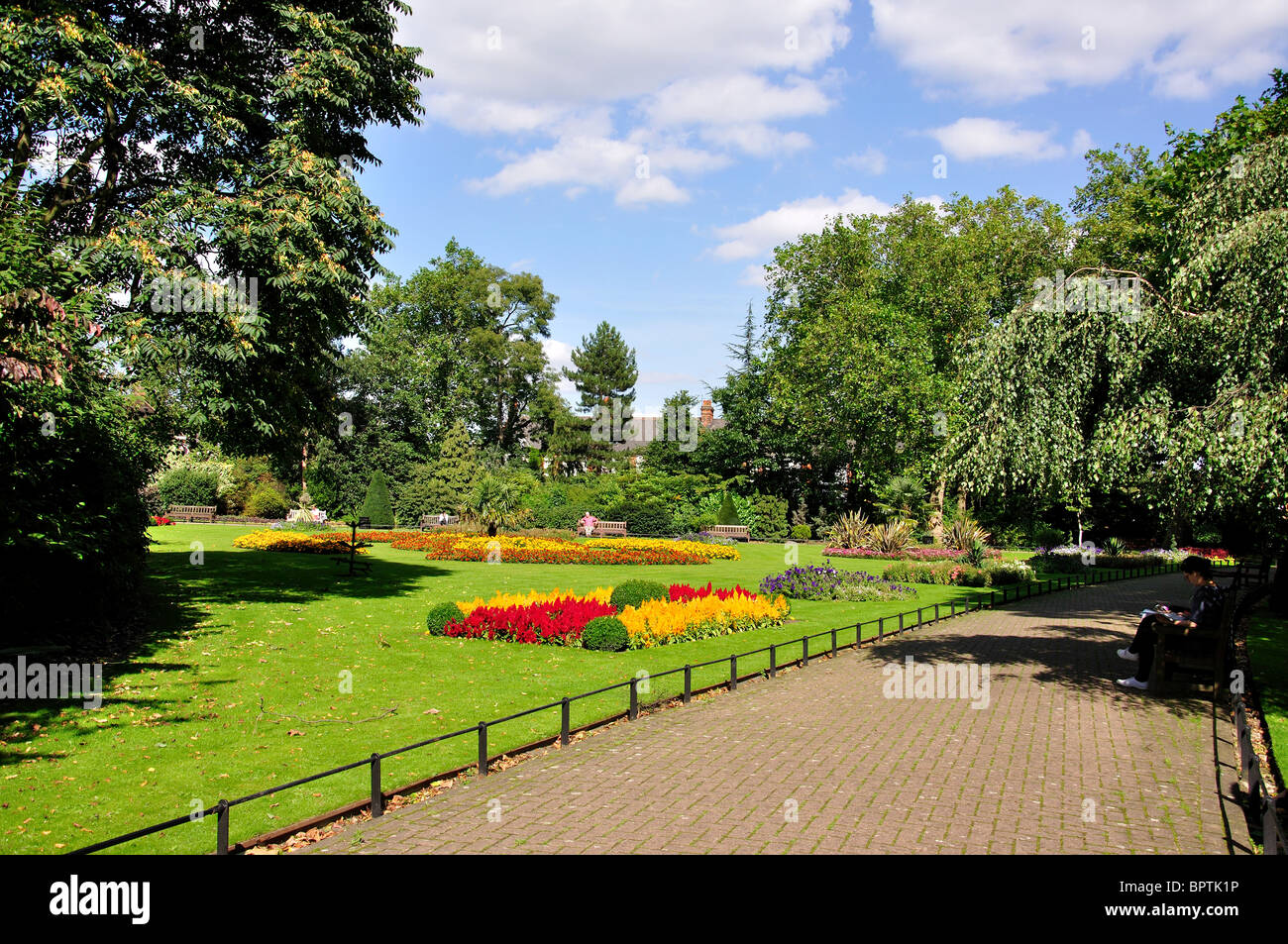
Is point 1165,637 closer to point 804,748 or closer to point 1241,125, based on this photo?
point 804,748

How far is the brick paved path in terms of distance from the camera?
19.9 feet

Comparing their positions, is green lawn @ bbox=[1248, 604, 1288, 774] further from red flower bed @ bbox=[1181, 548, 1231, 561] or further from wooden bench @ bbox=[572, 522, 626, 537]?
red flower bed @ bbox=[1181, 548, 1231, 561]

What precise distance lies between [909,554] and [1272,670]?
25593 mm

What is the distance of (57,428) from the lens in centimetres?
1154

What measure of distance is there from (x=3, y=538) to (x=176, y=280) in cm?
626

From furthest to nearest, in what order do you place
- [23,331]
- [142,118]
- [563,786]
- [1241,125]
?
[1241,125] < [142,118] < [23,331] < [563,786]

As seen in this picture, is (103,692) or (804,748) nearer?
(804,748)

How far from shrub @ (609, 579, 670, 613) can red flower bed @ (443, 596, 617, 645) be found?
3.38ft

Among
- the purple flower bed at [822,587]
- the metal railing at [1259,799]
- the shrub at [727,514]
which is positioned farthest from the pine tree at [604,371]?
the metal railing at [1259,799]

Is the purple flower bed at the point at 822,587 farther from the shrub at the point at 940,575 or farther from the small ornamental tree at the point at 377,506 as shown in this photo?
the small ornamental tree at the point at 377,506

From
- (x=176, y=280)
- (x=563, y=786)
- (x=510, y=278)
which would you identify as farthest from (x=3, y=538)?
(x=510, y=278)

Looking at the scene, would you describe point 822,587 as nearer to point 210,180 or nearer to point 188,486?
point 210,180

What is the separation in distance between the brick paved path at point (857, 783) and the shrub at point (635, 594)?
16.7 feet

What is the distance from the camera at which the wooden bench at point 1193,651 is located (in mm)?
10820
